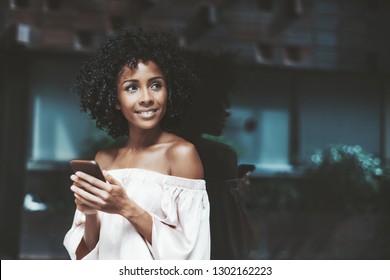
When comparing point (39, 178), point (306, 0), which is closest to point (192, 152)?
point (39, 178)

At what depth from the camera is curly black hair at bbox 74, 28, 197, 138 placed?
1625mm

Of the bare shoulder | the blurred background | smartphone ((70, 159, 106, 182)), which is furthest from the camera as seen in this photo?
the blurred background

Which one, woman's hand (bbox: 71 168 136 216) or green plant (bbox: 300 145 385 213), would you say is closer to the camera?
woman's hand (bbox: 71 168 136 216)

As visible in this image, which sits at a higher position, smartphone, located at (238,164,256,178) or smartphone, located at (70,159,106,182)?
smartphone, located at (70,159,106,182)

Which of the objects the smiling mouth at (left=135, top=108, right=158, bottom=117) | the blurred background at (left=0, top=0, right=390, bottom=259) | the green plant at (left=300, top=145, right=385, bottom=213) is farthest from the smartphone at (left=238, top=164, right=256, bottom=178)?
the green plant at (left=300, top=145, right=385, bottom=213)

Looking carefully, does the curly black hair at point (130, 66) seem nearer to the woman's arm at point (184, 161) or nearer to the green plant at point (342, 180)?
the woman's arm at point (184, 161)

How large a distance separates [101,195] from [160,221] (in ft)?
0.58

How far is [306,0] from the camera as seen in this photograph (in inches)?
126

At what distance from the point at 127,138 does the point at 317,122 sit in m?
1.59

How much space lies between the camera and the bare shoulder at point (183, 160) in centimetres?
158

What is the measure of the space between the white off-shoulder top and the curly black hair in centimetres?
17

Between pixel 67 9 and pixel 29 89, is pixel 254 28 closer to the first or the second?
pixel 67 9

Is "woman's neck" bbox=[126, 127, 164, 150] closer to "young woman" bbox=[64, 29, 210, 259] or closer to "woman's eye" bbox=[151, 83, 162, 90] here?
"young woman" bbox=[64, 29, 210, 259]

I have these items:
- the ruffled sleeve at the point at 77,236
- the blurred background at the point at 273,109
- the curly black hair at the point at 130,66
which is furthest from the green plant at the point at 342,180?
the ruffled sleeve at the point at 77,236
